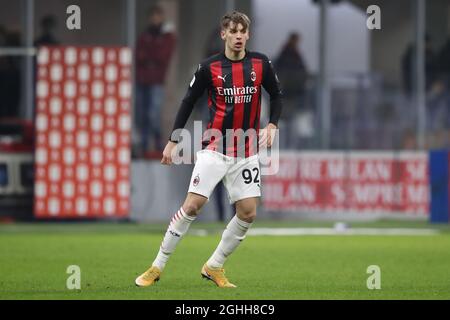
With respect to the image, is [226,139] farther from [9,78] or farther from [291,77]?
[9,78]

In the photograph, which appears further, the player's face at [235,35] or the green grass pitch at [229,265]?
the player's face at [235,35]

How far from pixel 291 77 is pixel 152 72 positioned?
2508 mm

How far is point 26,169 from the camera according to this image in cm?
2078

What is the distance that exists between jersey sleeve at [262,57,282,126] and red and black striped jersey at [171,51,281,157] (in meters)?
0.08

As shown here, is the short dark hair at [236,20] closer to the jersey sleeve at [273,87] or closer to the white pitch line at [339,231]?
the jersey sleeve at [273,87]

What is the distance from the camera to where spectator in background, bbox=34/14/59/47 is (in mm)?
21438

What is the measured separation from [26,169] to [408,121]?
272 inches

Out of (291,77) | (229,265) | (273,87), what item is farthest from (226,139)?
(291,77)

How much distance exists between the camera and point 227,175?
10.3m

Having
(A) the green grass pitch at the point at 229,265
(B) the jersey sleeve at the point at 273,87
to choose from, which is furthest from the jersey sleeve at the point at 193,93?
(A) the green grass pitch at the point at 229,265

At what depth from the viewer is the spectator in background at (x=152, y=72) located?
852 inches

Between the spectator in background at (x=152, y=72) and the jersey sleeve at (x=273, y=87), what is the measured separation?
36.6 ft

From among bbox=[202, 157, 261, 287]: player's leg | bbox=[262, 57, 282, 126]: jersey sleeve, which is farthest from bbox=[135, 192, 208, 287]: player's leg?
bbox=[262, 57, 282, 126]: jersey sleeve
